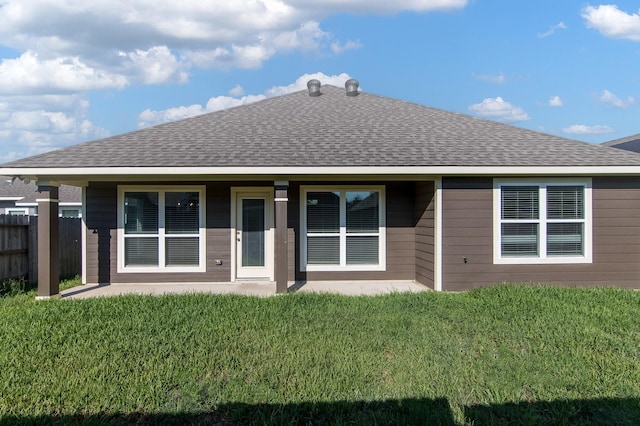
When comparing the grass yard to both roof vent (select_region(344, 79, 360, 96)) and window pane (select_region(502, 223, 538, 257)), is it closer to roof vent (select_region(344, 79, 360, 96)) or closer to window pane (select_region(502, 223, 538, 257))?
window pane (select_region(502, 223, 538, 257))

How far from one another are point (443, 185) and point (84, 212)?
7528mm

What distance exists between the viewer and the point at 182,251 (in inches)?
373

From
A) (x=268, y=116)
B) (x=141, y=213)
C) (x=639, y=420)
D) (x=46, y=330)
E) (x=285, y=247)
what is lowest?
(x=639, y=420)

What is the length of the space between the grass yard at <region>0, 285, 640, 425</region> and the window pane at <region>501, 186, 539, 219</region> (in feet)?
7.58

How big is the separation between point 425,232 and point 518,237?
5.76 feet

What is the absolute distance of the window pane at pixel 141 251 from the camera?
9.38 meters

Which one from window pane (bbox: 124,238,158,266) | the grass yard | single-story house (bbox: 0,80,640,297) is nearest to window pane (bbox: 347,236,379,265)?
single-story house (bbox: 0,80,640,297)

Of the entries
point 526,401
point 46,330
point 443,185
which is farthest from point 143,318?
point 443,185

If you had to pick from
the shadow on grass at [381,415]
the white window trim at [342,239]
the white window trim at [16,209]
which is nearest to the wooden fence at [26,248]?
the white window trim at [342,239]

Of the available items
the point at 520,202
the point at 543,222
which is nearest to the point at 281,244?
the point at 520,202

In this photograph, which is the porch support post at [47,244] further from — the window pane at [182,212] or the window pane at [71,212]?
the window pane at [71,212]

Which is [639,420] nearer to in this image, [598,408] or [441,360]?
[598,408]

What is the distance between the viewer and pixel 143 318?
18.8 ft

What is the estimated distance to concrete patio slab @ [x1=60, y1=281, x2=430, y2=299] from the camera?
813cm
